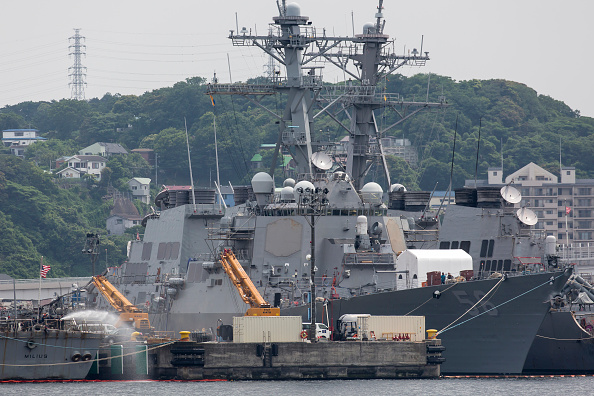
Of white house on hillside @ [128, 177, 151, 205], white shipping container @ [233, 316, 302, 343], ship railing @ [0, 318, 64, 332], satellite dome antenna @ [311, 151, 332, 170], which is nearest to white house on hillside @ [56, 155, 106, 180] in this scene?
white house on hillside @ [128, 177, 151, 205]

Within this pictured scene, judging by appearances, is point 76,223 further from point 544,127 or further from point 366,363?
point 366,363

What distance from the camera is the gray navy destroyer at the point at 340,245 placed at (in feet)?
144

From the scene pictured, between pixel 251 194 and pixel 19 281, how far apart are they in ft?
135

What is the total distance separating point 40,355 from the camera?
4034cm

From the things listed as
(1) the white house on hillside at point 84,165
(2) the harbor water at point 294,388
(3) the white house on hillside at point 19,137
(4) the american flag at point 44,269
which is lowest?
(2) the harbor water at point 294,388

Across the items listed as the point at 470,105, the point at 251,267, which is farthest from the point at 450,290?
the point at 470,105

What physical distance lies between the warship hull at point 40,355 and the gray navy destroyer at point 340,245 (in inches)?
324

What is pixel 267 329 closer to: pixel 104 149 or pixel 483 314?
pixel 483 314

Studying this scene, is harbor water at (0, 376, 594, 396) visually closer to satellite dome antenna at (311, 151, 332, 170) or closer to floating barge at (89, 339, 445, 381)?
floating barge at (89, 339, 445, 381)

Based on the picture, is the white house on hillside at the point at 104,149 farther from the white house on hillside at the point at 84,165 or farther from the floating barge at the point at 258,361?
the floating barge at the point at 258,361

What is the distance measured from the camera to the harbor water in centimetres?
3853

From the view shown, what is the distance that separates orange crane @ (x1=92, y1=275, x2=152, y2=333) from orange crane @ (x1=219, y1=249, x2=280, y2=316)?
4.52 metres

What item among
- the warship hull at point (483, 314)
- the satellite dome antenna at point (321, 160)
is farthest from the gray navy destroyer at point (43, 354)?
the satellite dome antenna at point (321, 160)

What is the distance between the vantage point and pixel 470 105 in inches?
5049
